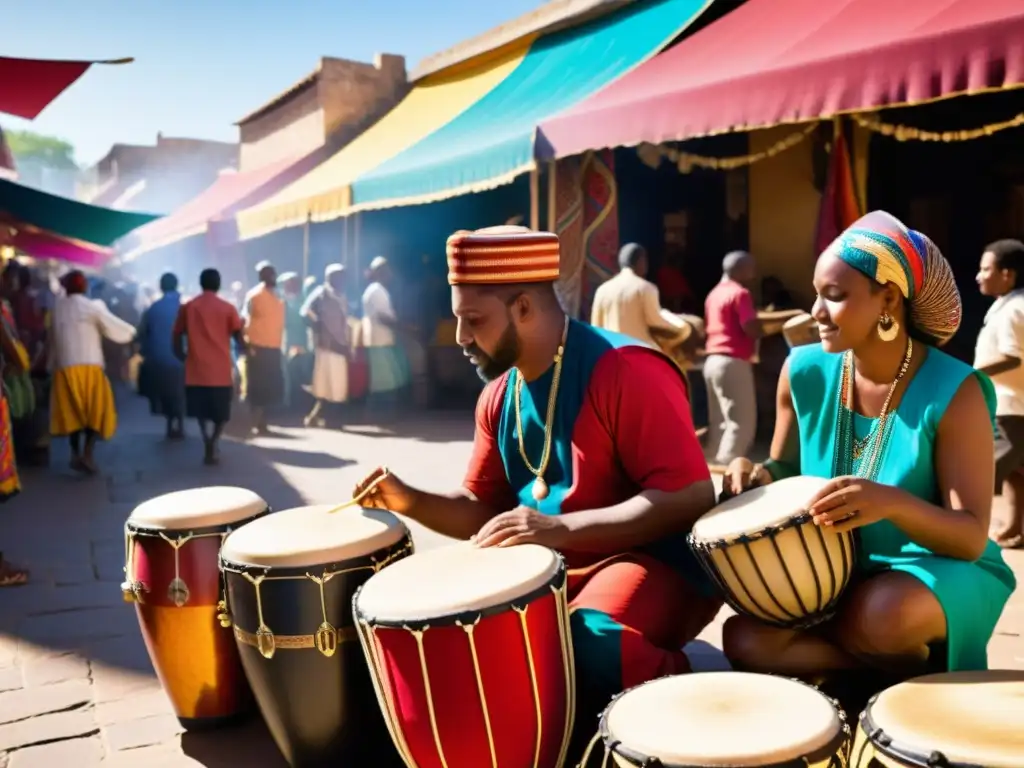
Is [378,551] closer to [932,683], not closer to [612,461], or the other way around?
[612,461]

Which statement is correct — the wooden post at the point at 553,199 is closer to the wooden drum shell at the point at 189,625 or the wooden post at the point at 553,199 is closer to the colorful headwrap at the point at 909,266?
the wooden drum shell at the point at 189,625

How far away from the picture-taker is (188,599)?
3.05m

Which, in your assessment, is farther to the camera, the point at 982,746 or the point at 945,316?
the point at 945,316

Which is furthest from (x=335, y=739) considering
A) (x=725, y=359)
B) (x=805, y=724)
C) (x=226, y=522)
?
(x=725, y=359)

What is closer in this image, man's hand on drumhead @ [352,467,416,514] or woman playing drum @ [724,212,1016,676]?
woman playing drum @ [724,212,1016,676]

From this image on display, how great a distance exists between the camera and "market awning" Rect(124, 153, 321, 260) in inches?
643

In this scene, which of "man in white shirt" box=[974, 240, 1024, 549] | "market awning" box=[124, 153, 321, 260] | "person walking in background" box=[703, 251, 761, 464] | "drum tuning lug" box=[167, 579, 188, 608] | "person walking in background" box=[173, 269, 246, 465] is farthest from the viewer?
"market awning" box=[124, 153, 321, 260]

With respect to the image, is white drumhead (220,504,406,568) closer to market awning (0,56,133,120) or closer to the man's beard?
the man's beard

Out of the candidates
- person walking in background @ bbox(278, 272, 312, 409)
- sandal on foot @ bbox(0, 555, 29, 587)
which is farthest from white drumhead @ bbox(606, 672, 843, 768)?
person walking in background @ bbox(278, 272, 312, 409)

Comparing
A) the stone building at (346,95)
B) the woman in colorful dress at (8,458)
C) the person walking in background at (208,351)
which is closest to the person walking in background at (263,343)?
the person walking in background at (208,351)

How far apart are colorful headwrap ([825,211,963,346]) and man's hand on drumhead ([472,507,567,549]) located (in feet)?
3.21

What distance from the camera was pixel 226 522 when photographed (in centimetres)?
309

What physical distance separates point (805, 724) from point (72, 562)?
15.9 feet

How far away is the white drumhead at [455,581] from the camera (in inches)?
84.0
